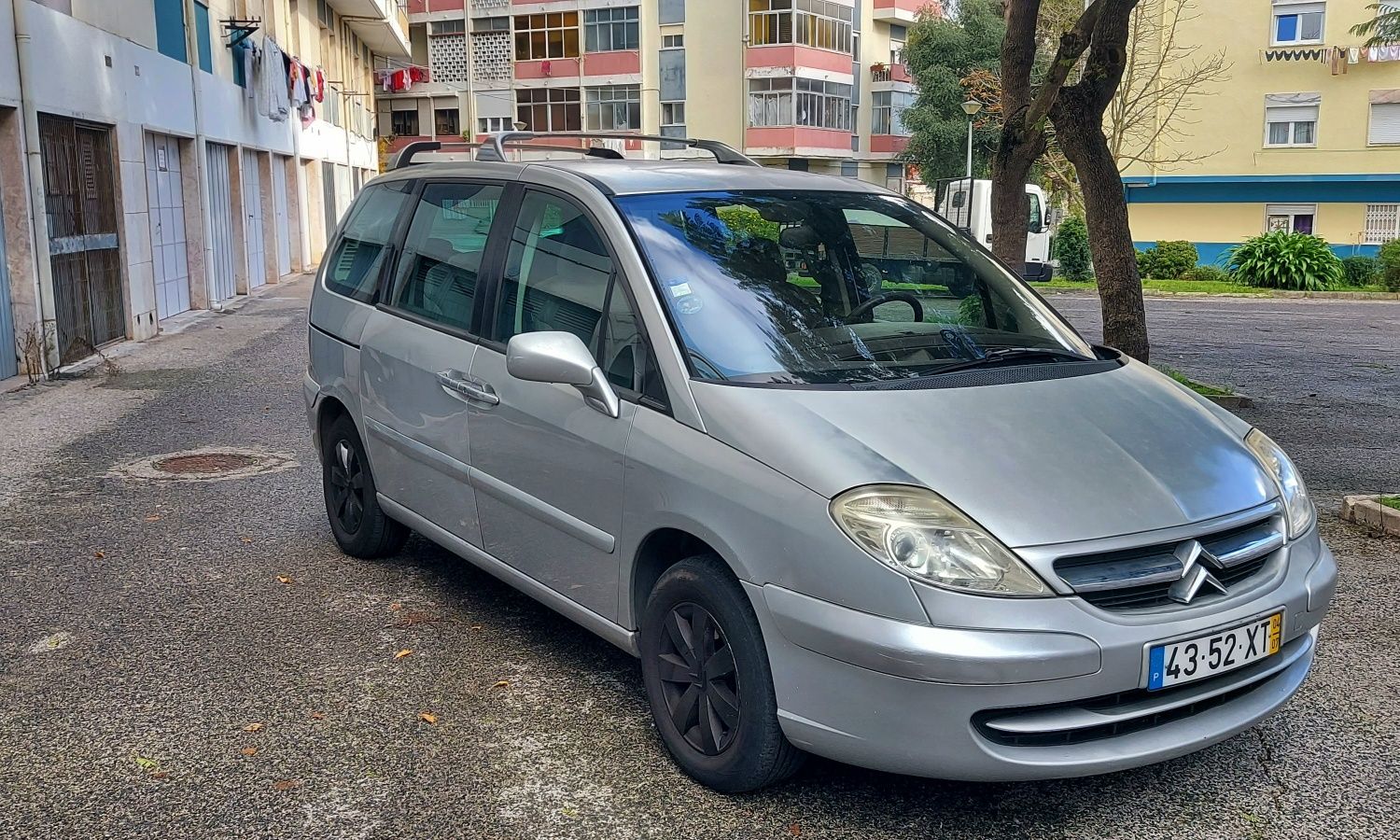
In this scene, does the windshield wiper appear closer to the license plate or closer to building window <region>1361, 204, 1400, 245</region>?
the license plate

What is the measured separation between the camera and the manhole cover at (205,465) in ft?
25.8

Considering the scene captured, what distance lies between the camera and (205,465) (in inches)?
322

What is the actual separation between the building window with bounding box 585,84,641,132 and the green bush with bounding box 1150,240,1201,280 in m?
29.5

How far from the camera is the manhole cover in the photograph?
25.8ft

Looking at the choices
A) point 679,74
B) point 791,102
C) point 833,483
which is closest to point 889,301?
point 833,483

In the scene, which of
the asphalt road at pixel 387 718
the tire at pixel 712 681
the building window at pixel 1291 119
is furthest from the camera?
the building window at pixel 1291 119

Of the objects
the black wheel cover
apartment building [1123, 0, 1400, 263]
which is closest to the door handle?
the black wheel cover

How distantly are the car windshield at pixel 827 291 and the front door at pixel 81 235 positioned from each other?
1030 cm

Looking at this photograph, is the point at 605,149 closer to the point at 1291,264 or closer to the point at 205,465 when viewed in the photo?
the point at 205,465

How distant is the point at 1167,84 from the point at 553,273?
3977cm

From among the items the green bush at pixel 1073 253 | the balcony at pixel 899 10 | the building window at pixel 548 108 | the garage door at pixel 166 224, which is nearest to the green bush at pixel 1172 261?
the green bush at pixel 1073 253

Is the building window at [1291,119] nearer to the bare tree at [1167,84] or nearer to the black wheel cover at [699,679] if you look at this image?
the bare tree at [1167,84]

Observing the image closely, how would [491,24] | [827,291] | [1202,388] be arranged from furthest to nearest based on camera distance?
[491,24] < [1202,388] < [827,291]

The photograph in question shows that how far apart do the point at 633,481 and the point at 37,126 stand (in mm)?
10966
